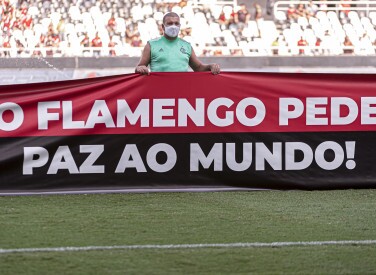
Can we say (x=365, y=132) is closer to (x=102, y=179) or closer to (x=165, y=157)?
(x=165, y=157)

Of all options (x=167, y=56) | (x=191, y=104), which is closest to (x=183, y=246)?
(x=191, y=104)

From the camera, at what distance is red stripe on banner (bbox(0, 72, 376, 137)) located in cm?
872

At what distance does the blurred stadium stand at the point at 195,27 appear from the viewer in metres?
26.4

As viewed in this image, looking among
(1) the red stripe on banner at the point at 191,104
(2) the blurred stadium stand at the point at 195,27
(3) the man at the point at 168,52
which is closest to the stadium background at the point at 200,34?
(2) the blurred stadium stand at the point at 195,27

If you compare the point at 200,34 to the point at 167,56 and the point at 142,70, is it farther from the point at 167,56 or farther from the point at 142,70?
the point at 142,70

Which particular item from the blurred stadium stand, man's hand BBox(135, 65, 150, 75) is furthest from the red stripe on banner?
the blurred stadium stand

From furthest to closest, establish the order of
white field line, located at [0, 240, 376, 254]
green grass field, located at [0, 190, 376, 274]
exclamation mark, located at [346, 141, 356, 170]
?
1. exclamation mark, located at [346, 141, 356, 170]
2. white field line, located at [0, 240, 376, 254]
3. green grass field, located at [0, 190, 376, 274]

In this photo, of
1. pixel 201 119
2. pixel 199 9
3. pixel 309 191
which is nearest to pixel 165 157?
pixel 201 119

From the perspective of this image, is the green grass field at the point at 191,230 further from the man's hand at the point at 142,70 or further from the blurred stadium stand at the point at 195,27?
the blurred stadium stand at the point at 195,27

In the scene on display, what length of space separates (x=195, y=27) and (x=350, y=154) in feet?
59.9

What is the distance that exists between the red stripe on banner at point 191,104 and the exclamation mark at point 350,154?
15 cm

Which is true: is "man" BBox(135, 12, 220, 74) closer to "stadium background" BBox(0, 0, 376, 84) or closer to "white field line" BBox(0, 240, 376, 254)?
"white field line" BBox(0, 240, 376, 254)

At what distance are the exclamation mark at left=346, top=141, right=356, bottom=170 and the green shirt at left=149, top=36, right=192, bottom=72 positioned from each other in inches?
68.2

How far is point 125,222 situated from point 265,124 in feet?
7.56
